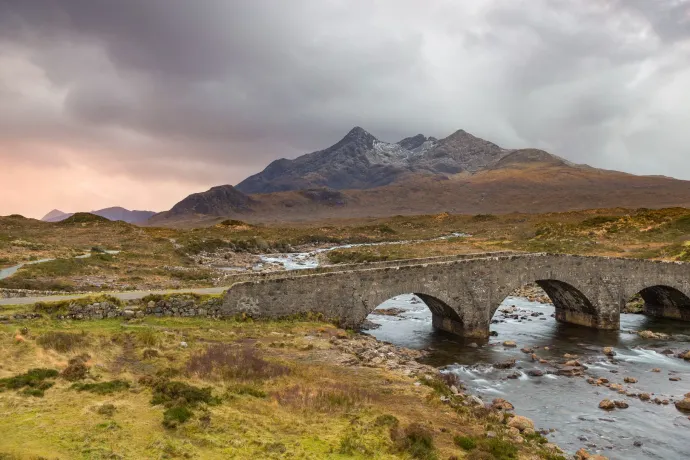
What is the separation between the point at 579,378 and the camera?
2430 cm

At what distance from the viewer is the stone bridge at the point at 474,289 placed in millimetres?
26656

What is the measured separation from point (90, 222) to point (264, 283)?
108695 millimetres

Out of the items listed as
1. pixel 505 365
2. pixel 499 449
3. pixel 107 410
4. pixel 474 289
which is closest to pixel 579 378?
pixel 505 365

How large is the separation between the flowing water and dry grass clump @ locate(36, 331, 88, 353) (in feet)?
56.0

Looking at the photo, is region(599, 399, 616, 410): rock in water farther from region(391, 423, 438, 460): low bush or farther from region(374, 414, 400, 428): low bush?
region(374, 414, 400, 428): low bush

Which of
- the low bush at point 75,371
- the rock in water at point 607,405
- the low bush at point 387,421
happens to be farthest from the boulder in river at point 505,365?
the low bush at point 75,371

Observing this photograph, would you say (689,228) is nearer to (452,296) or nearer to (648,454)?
(452,296)

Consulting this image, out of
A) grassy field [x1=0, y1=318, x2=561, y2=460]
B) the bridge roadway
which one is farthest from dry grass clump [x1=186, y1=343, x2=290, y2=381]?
the bridge roadway

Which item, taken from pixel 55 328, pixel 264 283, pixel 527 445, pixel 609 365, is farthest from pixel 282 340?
pixel 609 365

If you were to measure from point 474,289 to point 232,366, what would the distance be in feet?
62.6

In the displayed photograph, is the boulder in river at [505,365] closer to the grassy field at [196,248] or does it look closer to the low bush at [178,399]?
the low bush at [178,399]

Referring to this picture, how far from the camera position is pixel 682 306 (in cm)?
3919

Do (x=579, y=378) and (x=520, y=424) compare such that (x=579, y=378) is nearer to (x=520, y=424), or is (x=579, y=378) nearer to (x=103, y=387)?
(x=520, y=424)

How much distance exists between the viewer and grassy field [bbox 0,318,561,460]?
37.4 feet
